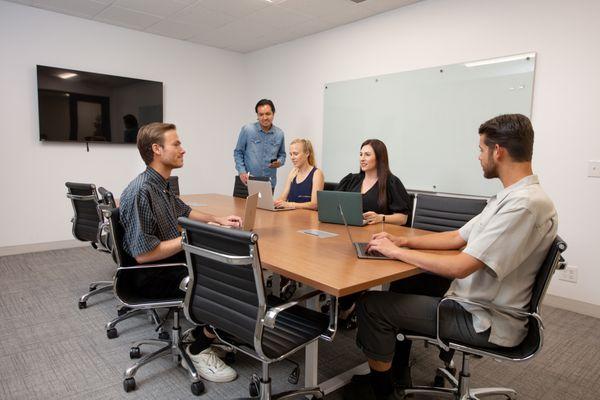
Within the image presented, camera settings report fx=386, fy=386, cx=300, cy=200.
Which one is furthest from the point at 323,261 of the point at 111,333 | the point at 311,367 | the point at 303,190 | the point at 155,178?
the point at 303,190

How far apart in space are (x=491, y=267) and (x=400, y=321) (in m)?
0.43

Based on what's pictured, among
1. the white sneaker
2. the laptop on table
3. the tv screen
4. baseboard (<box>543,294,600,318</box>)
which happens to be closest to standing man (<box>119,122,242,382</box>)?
the white sneaker

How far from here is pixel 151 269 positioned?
199cm

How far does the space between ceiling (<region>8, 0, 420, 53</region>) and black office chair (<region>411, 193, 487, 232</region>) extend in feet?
7.88

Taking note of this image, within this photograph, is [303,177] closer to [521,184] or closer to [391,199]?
[391,199]

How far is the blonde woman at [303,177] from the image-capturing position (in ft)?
10.9

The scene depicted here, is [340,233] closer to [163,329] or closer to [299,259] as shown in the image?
[299,259]

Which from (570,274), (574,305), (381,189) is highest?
(381,189)

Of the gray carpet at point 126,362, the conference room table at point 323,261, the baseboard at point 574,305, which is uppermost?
the conference room table at point 323,261

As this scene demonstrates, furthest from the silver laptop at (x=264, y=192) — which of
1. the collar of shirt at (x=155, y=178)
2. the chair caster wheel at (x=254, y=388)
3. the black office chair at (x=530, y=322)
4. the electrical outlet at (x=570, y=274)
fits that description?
the electrical outlet at (x=570, y=274)

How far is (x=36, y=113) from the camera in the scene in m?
Result: 4.44

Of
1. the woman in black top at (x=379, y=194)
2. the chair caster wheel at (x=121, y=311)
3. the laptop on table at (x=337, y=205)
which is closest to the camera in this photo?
the laptop on table at (x=337, y=205)

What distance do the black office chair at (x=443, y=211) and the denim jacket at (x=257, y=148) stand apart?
2303 millimetres

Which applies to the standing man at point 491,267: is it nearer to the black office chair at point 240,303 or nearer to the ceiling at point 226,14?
the black office chair at point 240,303
